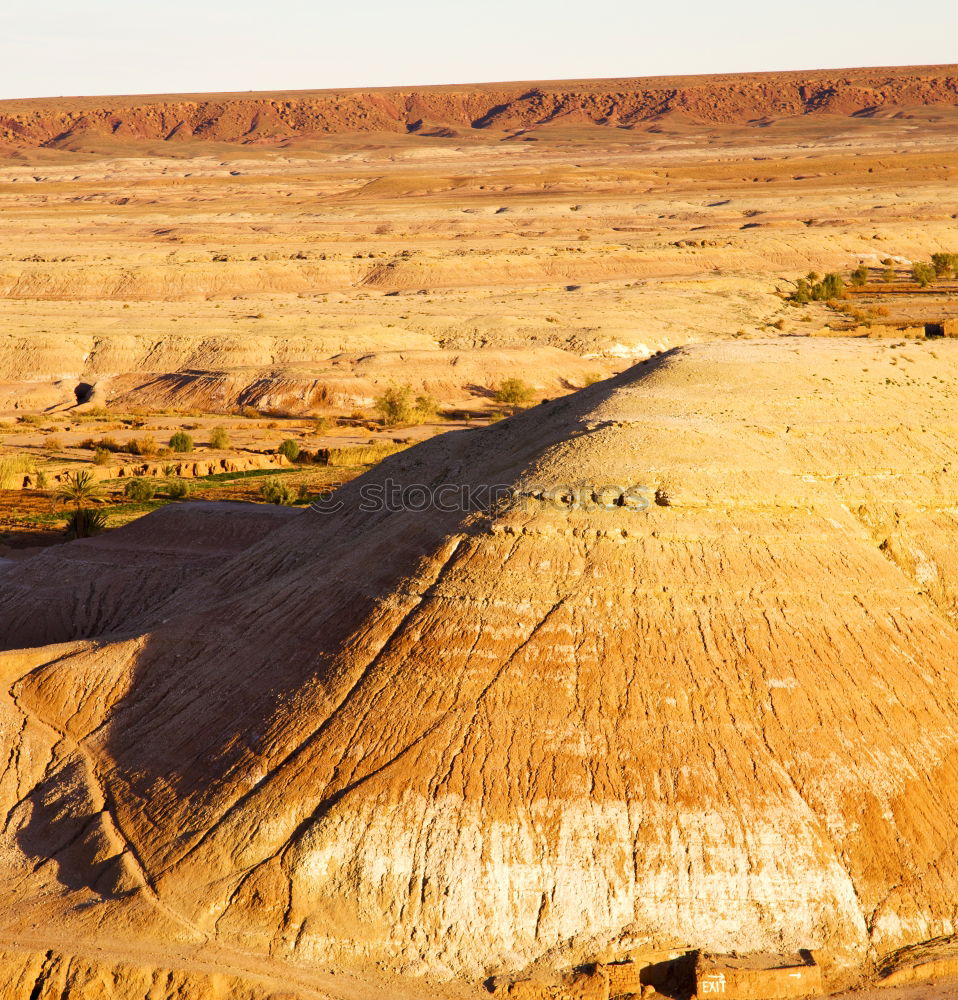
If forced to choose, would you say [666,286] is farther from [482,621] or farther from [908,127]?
[908,127]

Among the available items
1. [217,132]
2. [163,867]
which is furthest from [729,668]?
[217,132]

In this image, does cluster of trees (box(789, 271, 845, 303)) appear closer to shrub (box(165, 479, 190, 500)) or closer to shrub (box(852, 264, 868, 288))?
shrub (box(852, 264, 868, 288))

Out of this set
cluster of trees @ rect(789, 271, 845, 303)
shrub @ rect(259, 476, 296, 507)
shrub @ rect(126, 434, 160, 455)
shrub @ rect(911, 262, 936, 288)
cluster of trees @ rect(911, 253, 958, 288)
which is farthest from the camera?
cluster of trees @ rect(911, 253, 958, 288)

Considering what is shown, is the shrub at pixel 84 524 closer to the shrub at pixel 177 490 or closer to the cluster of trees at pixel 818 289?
the shrub at pixel 177 490

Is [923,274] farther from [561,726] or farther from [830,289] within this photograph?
[561,726]

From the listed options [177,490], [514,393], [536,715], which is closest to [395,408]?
[514,393]

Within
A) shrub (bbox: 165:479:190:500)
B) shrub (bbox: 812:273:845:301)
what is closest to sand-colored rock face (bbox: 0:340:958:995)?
shrub (bbox: 165:479:190:500)
